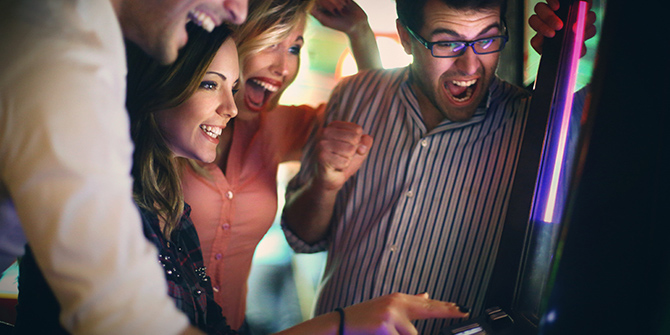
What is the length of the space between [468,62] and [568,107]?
9.6 inches

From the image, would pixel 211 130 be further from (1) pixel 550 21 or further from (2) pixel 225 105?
(1) pixel 550 21

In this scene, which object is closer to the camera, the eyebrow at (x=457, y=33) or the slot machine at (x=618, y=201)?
the slot machine at (x=618, y=201)

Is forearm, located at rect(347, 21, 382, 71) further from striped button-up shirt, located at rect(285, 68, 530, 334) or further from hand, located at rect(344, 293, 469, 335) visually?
hand, located at rect(344, 293, 469, 335)

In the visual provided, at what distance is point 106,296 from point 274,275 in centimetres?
129

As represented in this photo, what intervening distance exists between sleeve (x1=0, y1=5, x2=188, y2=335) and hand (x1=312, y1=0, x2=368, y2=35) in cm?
76

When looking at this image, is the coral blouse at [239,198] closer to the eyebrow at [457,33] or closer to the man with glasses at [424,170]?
the man with glasses at [424,170]

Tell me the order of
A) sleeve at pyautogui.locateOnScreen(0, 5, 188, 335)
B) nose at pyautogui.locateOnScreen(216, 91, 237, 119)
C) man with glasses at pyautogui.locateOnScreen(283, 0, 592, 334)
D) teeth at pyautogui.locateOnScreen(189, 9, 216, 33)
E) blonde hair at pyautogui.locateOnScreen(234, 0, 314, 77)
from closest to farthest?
sleeve at pyautogui.locateOnScreen(0, 5, 188, 335)
teeth at pyautogui.locateOnScreen(189, 9, 216, 33)
nose at pyautogui.locateOnScreen(216, 91, 237, 119)
blonde hair at pyautogui.locateOnScreen(234, 0, 314, 77)
man with glasses at pyautogui.locateOnScreen(283, 0, 592, 334)

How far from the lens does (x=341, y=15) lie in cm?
109

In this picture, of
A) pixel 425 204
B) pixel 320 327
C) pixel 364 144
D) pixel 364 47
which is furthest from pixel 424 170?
pixel 320 327

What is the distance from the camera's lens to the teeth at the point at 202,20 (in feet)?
1.81

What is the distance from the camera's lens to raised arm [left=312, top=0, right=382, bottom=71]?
1071 mm

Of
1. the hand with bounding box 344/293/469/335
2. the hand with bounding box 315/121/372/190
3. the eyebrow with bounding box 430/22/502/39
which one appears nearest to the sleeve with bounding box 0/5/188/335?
the hand with bounding box 344/293/469/335

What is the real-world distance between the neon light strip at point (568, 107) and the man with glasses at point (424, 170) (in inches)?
6.7

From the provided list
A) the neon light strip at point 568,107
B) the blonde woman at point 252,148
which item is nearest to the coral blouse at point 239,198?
the blonde woman at point 252,148
